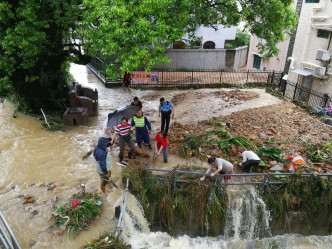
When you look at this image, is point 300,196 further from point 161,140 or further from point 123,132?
point 123,132

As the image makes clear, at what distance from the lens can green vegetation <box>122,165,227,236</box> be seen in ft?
25.1

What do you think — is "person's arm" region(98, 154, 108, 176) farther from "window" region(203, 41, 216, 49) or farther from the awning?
"window" region(203, 41, 216, 49)

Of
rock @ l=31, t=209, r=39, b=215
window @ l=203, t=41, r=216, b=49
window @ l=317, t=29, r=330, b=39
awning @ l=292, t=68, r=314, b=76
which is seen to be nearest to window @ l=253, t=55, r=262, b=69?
window @ l=203, t=41, r=216, b=49

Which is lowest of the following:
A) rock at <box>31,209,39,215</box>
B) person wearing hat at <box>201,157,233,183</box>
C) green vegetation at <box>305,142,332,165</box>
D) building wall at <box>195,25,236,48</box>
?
rock at <box>31,209,39,215</box>

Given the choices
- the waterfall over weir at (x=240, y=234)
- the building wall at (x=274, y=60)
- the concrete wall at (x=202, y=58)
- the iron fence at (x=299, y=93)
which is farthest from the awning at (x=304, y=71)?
the waterfall over weir at (x=240, y=234)

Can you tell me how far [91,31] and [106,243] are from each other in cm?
706

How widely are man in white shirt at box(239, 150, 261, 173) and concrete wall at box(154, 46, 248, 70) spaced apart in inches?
597

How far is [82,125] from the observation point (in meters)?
12.1

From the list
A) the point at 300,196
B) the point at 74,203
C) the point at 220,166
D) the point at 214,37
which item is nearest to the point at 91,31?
the point at 74,203

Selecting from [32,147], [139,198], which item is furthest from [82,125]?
[139,198]

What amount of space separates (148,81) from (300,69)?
362 inches

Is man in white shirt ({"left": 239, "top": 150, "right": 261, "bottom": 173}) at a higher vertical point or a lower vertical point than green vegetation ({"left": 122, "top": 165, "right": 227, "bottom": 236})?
higher

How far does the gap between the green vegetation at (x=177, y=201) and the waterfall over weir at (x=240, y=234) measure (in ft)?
0.96

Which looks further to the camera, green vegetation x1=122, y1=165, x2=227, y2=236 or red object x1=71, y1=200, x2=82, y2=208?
green vegetation x1=122, y1=165, x2=227, y2=236
